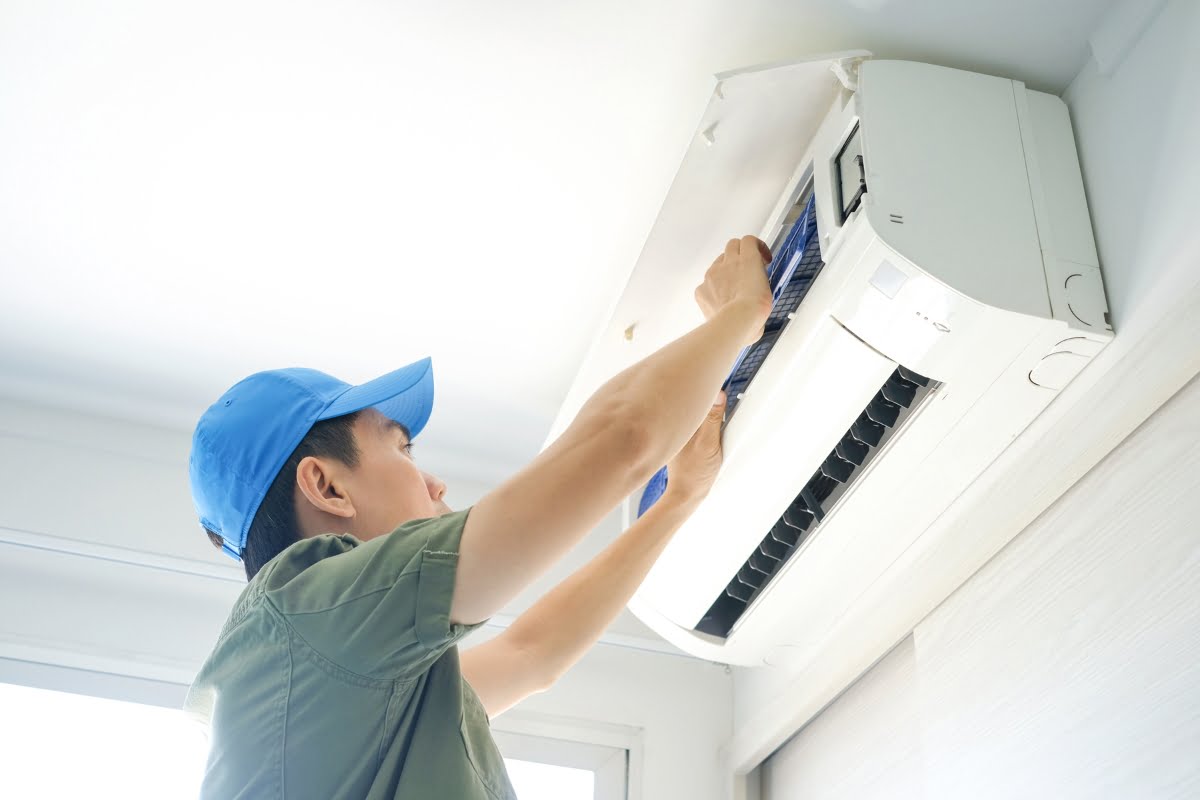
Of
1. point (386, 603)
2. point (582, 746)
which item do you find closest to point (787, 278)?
point (386, 603)

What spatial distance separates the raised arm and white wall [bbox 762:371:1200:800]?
479 mm

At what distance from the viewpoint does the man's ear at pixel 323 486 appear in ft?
4.42

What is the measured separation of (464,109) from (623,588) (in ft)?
2.34

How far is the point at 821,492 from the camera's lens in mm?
1623

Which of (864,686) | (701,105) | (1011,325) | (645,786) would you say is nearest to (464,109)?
(701,105)

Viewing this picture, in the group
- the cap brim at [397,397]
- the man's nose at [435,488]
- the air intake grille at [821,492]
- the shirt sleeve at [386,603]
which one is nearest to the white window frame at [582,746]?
the air intake grille at [821,492]

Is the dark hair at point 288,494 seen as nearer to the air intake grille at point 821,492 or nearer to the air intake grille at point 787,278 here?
the air intake grille at point 787,278

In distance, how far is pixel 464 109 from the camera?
1.71 meters

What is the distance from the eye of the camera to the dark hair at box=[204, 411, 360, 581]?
54.2 inches

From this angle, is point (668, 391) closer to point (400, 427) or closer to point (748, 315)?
point (748, 315)

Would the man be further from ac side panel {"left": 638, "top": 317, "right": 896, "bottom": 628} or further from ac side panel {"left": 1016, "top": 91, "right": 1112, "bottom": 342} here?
ac side panel {"left": 1016, "top": 91, "right": 1112, "bottom": 342}

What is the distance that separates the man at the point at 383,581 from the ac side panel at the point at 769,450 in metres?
0.12

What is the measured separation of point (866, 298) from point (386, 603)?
2.17 feet

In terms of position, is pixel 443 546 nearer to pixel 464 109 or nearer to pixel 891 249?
pixel 891 249
